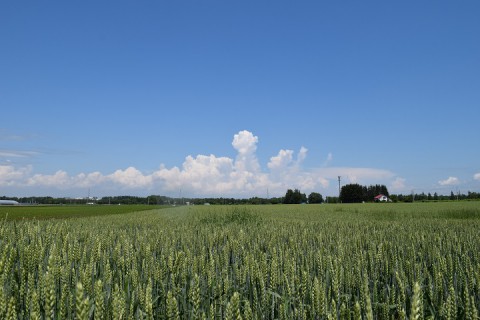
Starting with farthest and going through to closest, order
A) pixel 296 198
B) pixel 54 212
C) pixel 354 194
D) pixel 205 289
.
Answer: pixel 296 198 → pixel 354 194 → pixel 54 212 → pixel 205 289

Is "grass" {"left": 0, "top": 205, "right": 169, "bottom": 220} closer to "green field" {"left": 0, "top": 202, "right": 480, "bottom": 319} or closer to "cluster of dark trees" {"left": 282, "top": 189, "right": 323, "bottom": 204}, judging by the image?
"green field" {"left": 0, "top": 202, "right": 480, "bottom": 319}

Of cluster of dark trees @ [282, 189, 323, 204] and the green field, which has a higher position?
cluster of dark trees @ [282, 189, 323, 204]

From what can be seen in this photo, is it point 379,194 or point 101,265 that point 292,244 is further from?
point 379,194

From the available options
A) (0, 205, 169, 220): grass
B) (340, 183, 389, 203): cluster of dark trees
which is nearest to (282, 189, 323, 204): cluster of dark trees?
(340, 183, 389, 203): cluster of dark trees

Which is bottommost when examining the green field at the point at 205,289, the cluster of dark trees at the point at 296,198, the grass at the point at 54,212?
the grass at the point at 54,212

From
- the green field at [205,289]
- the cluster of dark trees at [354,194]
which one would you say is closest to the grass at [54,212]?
the green field at [205,289]

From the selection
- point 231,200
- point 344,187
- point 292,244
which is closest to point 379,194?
point 344,187

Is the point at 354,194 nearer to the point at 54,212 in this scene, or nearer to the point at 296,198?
the point at 296,198

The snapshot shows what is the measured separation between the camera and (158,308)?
127 inches

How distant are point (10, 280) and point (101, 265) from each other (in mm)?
941

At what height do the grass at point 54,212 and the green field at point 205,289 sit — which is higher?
the green field at point 205,289

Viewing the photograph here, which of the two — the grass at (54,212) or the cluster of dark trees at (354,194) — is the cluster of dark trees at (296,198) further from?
the grass at (54,212)

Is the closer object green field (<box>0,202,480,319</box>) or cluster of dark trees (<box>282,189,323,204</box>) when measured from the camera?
green field (<box>0,202,480,319</box>)

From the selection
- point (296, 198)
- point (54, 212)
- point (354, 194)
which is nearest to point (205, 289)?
point (54, 212)
